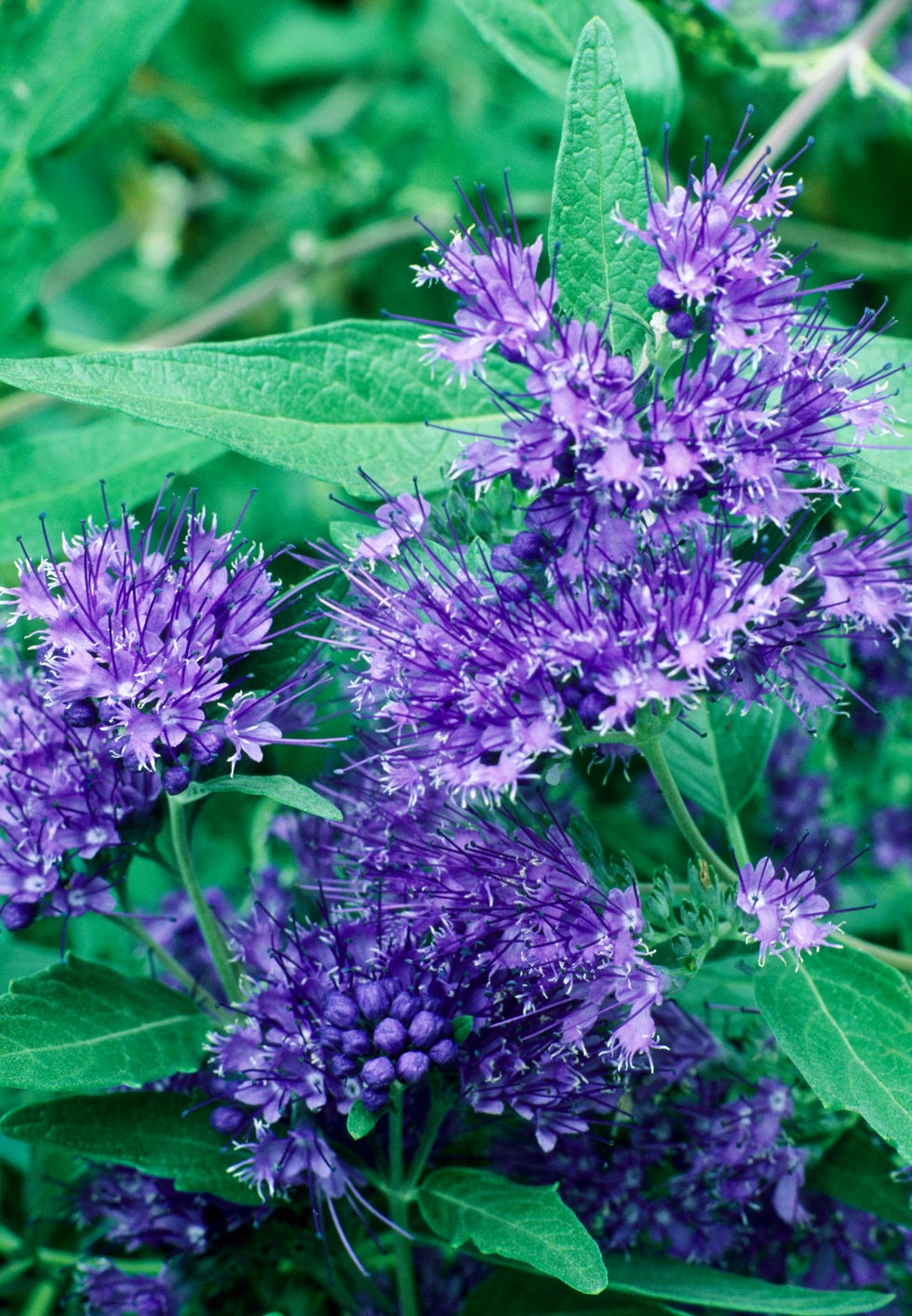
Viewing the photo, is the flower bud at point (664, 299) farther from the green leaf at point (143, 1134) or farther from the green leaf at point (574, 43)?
the green leaf at point (143, 1134)

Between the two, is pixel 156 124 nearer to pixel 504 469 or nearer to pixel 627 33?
pixel 627 33

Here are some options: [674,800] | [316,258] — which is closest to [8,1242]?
[674,800]

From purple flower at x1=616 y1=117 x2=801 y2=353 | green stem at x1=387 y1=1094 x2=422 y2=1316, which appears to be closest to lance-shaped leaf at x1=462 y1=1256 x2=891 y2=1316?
green stem at x1=387 y1=1094 x2=422 y2=1316

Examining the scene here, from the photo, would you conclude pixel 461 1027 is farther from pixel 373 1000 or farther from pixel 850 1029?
pixel 850 1029

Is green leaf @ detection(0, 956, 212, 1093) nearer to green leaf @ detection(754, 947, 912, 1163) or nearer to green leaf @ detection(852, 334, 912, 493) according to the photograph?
green leaf @ detection(754, 947, 912, 1163)

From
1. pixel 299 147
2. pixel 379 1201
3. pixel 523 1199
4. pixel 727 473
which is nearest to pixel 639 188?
pixel 727 473

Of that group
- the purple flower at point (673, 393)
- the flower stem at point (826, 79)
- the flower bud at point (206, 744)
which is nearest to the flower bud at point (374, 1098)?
the flower bud at point (206, 744)
